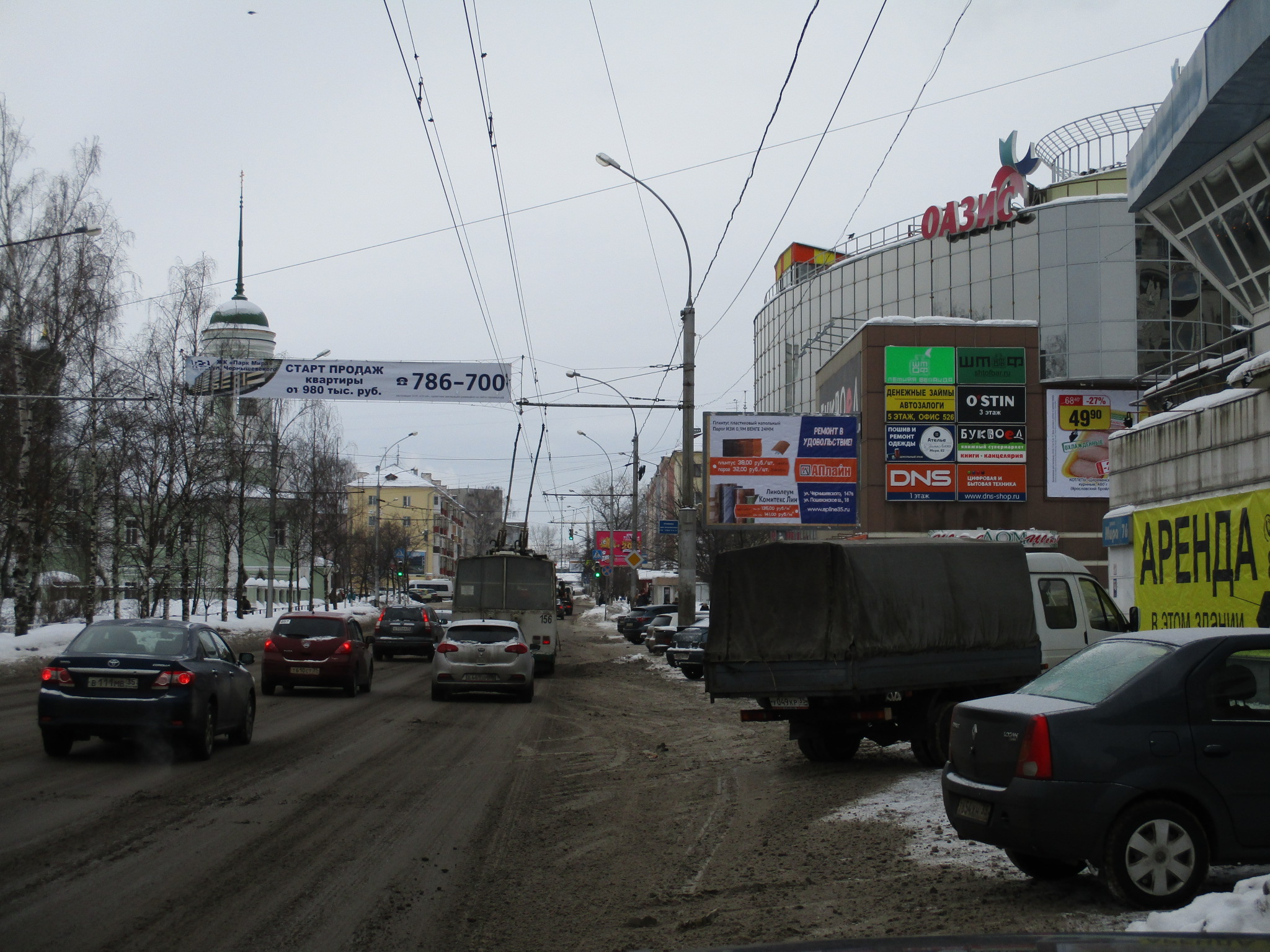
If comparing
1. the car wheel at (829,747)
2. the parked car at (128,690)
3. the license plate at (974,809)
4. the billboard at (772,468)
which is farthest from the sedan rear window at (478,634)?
the billboard at (772,468)

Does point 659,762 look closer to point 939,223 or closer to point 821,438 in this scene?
point 821,438

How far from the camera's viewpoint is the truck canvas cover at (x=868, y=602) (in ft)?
39.8

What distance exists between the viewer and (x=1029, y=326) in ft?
160

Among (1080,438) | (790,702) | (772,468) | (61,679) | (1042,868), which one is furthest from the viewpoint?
(1080,438)

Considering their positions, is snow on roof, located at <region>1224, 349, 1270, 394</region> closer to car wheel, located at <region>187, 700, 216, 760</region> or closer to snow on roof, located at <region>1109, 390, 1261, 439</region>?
snow on roof, located at <region>1109, 390, 1261, 439</region>

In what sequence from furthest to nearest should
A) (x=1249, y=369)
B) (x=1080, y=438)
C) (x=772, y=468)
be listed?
(x=1080, y=438) → (x=772, y=468) → (x=1249, y=369)

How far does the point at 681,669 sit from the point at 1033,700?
23.9 metres

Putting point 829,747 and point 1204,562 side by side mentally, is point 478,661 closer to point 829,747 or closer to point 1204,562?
point 829,747

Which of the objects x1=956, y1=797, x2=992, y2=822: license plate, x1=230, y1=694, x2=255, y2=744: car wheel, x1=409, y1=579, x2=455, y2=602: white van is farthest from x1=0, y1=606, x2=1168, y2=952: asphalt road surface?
x1=409, y1=579, x2=455, y2=602: white van

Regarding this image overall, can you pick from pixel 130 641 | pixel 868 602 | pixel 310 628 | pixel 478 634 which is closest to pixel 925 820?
pixel 868 602

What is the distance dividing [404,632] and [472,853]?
29347 mm

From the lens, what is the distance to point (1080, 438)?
48.3m

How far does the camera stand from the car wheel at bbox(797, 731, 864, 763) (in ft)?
42.5

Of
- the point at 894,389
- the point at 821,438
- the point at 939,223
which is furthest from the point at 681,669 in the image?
the point at 939,223
